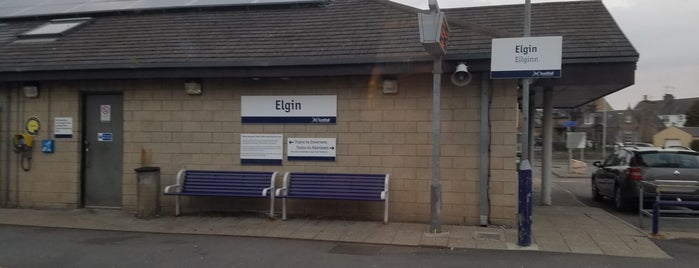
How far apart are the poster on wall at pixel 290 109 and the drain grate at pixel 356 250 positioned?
272 cm

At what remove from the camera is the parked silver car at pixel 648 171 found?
1038 cm

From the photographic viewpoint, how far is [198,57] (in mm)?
9781

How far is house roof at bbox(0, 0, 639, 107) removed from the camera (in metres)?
8.61

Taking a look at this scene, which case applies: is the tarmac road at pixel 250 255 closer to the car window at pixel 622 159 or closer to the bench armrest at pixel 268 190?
the bench armrest at pixel 268 190

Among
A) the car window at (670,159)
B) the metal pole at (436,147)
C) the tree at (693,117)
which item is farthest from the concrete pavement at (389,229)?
the tree at (693,117)

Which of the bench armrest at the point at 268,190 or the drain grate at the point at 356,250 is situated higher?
the bench armrest at the point at 268,190

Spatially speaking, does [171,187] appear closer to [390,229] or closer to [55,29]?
[390,229]

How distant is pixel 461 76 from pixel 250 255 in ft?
13.4

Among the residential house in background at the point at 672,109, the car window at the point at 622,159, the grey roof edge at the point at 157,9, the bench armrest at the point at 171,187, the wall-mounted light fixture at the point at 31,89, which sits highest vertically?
the residential house in background at the point at 672,109

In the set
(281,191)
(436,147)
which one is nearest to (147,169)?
(281,191)

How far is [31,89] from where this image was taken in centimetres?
1063

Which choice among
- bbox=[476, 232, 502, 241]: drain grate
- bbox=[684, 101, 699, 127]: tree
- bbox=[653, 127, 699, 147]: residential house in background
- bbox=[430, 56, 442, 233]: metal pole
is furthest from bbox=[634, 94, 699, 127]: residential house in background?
bbox=[430, 56, 442, 233]: metal pole

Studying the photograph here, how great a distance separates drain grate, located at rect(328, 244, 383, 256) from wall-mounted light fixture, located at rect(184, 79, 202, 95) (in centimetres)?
430

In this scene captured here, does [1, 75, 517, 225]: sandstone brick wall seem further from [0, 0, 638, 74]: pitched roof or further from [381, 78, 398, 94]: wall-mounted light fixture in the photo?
[0, 0, 638, 74]: pitched roof
